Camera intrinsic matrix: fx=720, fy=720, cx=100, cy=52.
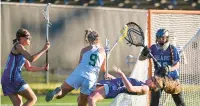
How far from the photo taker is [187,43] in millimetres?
10180

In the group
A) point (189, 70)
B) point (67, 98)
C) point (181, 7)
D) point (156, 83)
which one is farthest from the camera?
point (181, 7)

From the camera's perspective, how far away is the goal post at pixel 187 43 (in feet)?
32.9

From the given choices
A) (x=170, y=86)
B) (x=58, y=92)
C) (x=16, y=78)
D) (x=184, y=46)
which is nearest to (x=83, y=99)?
(x=58, y=92)

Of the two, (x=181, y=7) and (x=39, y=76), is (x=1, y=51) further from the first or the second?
(x=181, y=7)

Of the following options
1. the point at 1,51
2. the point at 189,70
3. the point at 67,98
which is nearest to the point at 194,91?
the point at 189,70

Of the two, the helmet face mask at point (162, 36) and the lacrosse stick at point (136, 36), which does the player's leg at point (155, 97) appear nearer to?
the lacrosse stick at point (136, 36)

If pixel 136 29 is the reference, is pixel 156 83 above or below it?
below

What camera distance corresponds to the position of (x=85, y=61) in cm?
839

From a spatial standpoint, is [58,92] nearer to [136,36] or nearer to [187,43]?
[136,36]

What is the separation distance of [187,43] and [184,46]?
7cm

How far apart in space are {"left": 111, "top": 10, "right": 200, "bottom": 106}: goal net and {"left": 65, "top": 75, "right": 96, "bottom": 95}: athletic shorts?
1572 mm

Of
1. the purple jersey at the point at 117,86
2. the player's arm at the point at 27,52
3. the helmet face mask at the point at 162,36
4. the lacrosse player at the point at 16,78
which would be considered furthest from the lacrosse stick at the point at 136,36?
the lacrosse player at the point at 16,78

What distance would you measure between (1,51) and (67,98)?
1523 millimetres

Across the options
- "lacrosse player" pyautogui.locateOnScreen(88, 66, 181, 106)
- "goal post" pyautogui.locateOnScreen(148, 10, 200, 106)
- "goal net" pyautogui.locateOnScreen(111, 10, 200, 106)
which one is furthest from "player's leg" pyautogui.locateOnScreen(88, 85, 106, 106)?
"goal post" pyautogui.locateOnScreen(148, 10, 200, 106)
